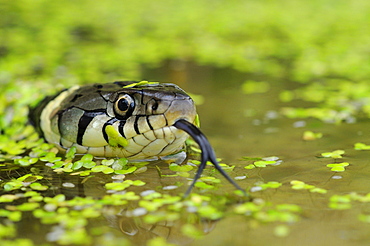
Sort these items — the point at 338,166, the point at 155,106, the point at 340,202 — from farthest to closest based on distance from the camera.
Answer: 1. the point at 338,166
2. the point at 155,106
3. the point at 340,202

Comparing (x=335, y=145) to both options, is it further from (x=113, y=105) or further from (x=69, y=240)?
(x=69, y=240)

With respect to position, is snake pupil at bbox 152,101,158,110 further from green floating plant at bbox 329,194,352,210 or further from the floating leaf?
the floating leaf

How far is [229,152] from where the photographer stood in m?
3.81

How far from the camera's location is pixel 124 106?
3213mm

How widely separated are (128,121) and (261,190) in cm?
94

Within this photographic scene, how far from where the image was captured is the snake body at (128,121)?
121 inches

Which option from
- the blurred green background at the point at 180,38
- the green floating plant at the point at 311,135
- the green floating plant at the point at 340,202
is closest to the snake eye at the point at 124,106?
the green floating plant at the point at 340,202

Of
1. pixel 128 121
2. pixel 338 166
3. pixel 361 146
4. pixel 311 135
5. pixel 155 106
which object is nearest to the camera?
pixel 155 106

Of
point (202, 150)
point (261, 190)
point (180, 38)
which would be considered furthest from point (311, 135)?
point (180, 38)

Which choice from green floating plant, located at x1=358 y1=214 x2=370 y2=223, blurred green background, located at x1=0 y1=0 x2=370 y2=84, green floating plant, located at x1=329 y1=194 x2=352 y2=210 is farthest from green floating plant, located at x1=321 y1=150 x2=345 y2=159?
blurred green background, located at x1=0 y1=0 x2=370 y2=84

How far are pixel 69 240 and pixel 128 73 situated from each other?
171 inches

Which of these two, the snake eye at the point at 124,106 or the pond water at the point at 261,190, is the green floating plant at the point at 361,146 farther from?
the snake eye at the point at 124,106

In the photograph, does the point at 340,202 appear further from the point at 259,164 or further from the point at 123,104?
the point at 123,104

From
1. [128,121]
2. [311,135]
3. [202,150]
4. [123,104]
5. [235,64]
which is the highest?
[123,104]
